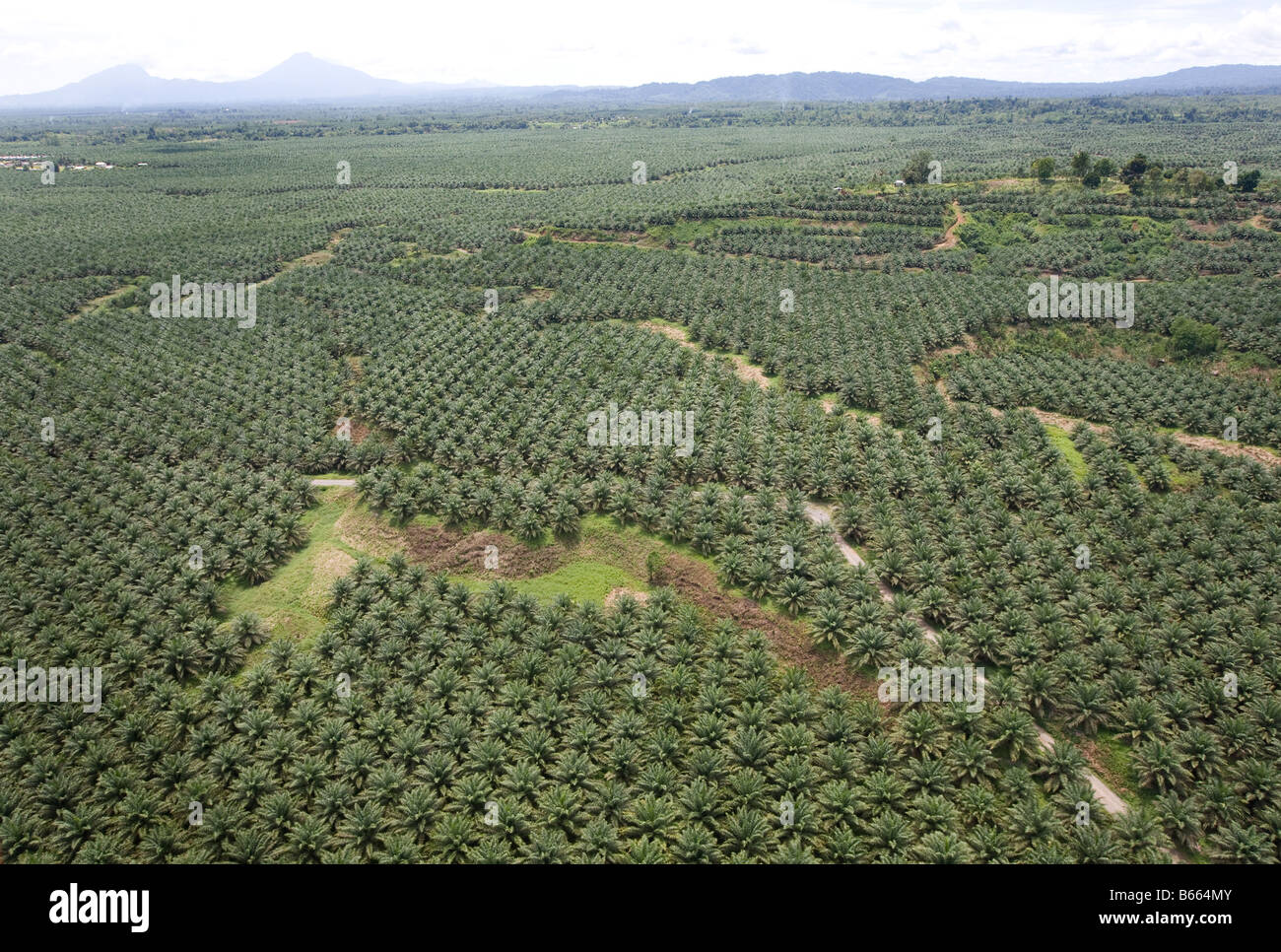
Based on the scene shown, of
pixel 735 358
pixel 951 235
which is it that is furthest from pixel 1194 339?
pixel 951 235

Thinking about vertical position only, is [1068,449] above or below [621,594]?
above

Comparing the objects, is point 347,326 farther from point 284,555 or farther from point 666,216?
point 666,216

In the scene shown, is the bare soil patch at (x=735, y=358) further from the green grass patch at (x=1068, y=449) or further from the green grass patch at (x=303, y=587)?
the green grass patch at (x=303, y=587)

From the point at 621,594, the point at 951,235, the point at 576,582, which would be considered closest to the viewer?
the point at 621,594

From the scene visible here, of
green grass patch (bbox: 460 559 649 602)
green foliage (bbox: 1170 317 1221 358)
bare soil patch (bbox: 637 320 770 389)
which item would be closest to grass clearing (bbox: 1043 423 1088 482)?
green foliage (bbox: 1170 317 1221 358)

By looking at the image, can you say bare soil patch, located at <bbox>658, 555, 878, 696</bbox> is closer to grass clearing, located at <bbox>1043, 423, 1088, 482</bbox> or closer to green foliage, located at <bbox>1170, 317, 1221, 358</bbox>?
grass clearing, located at <bbox>1043, 423, 1088, 482</bbox>

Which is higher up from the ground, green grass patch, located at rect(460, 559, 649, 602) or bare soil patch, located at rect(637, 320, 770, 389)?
bare soil patch, located at rect(637, 320, 770, 389)

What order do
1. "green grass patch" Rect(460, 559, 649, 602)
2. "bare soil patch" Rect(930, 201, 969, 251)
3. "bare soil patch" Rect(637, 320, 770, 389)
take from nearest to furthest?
"green grass patch" Rect(460, 559, 649, 602) < "bare soil patch" Rect(637, 320, 770, 389) < "bare soil patch" Rect(930, 201, 969, 251)

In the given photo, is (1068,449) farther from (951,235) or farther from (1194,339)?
(951,235)

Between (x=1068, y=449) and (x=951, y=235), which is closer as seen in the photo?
(x=1068, y=449)
